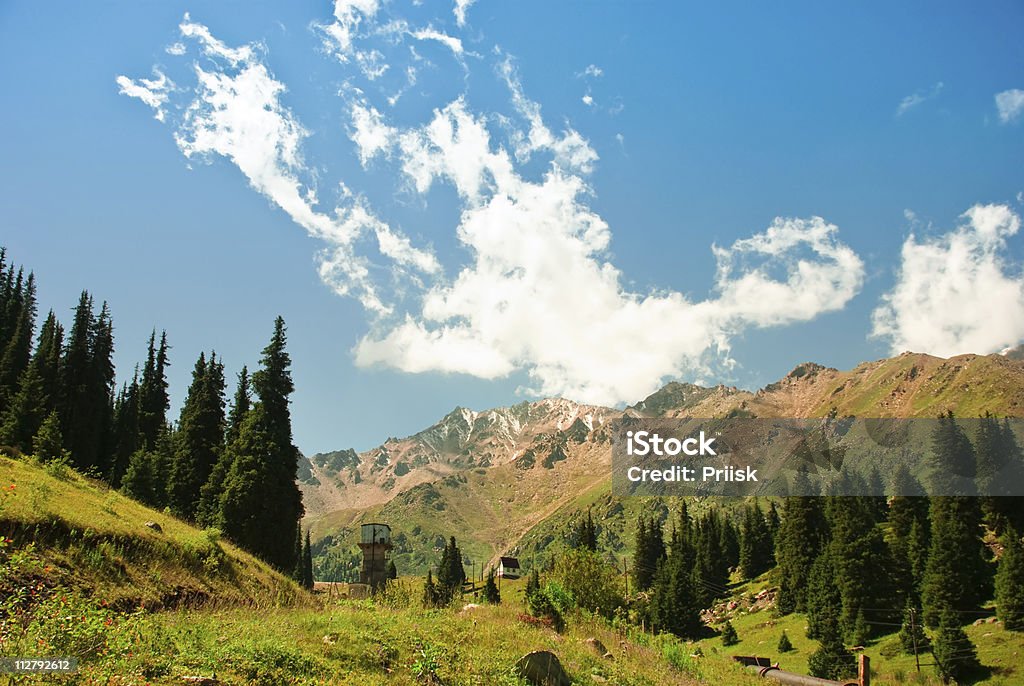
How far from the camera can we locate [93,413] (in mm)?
68062

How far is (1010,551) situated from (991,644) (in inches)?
417

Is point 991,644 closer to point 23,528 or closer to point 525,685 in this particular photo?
point 525,685

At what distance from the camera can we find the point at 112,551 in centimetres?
1720

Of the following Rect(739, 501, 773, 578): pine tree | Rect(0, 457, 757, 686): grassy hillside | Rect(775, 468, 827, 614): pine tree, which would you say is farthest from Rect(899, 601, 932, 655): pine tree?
Rect(0, 457, 757, 686): grassy hillside

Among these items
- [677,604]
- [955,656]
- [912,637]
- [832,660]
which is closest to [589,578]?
[832,660]

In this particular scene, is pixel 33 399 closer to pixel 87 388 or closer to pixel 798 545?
pixel 87 388

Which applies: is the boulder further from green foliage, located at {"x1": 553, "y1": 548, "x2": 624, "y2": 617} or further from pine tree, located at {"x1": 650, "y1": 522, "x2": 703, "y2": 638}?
pine tree, located at {"x1": 650, "y1": 522, "x2": 703, "y2": 638}

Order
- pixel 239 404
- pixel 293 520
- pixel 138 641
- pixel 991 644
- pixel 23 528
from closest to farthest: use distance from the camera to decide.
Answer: pixel 138 641 < pixel 23 528 < pixel 293 520 < pixel 239 404 < pixel 991 644

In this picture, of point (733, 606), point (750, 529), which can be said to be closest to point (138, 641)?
point (733, 606)

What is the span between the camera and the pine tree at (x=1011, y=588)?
202 feet

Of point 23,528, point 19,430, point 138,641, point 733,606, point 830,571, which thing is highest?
point 19,430

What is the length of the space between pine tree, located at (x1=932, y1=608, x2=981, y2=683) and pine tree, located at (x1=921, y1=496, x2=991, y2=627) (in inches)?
313

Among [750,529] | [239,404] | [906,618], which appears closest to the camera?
[239,404]

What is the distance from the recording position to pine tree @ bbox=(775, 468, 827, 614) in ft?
310
